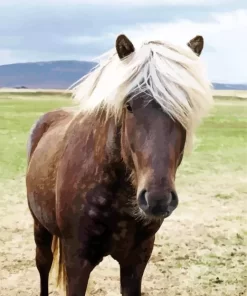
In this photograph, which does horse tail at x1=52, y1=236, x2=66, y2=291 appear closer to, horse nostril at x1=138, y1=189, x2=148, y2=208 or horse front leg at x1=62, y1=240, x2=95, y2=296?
horse front leg at x1=62, y1=240, x2=95, y2=296

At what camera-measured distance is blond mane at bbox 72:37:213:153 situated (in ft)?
9.84

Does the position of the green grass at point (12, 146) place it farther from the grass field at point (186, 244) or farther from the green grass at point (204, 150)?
the grass field at point (186, 244)

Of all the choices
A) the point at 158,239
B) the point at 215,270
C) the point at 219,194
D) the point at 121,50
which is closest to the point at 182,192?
the point at 219,194

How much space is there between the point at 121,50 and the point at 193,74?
1.43ft

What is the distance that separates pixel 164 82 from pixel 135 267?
1584mm

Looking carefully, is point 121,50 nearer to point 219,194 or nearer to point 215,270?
point 215,270

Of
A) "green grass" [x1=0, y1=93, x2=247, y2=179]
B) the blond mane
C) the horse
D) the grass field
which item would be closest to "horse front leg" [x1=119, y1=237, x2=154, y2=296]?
the horse

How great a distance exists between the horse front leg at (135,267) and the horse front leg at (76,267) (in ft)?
1.17

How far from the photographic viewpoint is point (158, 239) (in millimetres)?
7504

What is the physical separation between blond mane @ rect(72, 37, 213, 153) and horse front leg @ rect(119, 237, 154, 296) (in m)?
1.02

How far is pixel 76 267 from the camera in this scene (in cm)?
368

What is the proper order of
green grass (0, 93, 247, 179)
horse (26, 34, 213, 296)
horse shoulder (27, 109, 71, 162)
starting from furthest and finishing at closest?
green grass (0, 93, 247, 179) → horse shoulder (27, 109, 71, 162) → horse (26, 34, 213, 296)

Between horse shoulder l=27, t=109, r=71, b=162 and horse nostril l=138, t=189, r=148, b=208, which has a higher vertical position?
horse nostril l=138, t=189, r=148, b=208

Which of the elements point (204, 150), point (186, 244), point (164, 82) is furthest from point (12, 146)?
point (164, 82)
